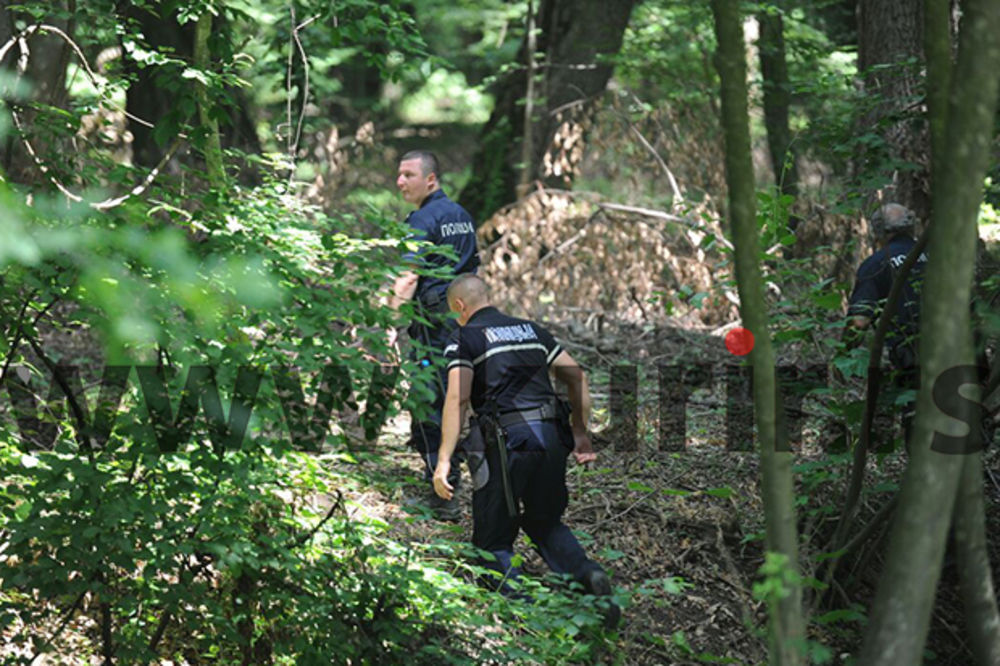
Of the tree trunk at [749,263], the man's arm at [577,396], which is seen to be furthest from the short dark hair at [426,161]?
the tree trunk at [749,263]

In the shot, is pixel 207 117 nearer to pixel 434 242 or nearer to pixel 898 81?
pixel 434 242

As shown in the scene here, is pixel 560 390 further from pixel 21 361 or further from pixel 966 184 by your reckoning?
pixel 966 184

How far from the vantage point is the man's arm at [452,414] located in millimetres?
5172

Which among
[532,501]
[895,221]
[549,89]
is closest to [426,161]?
[532,501]

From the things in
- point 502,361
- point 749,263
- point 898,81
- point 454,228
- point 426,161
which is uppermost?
point 898,81

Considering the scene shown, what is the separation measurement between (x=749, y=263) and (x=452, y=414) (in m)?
2.37

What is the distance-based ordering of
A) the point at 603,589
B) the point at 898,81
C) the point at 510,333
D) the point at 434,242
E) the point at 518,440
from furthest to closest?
the point at 898,81, the point at 434,242, the point at 510,333, the point at 518,440, the point at 603,589

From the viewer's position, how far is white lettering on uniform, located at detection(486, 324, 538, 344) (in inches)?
205

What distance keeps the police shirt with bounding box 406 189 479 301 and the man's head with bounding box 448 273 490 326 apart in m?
1.02

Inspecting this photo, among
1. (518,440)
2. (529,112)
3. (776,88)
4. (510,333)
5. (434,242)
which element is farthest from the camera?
(776,88)

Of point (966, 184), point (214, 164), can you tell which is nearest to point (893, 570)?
point (966, 184)

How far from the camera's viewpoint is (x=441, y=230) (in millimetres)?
6473

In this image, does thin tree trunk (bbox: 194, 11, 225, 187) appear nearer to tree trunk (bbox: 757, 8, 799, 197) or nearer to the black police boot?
the black police boot

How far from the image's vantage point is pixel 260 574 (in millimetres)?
4355
